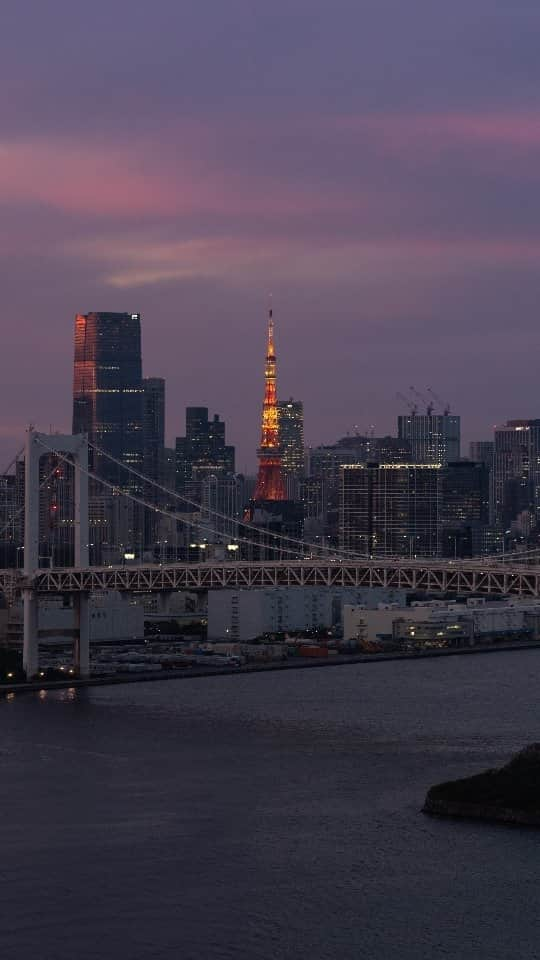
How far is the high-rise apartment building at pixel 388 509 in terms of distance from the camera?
231 feet

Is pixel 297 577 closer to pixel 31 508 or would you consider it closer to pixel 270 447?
pixel 31 508

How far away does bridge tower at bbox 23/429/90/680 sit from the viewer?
2848 cm

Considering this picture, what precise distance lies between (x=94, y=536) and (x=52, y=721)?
39.3 meters

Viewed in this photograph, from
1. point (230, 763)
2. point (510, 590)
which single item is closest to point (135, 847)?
point (230, 763)

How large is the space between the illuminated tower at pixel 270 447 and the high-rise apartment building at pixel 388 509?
287 centimetres

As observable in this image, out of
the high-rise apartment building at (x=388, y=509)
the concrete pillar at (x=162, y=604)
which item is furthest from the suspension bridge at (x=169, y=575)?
the high-rise apartment building at (x=388, y=509)

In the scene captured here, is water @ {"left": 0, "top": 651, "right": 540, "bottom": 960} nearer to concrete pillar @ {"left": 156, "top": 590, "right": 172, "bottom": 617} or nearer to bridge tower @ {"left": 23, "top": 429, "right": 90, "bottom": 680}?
bridge tower @ {"left": 23, "top": 429, "right": 90, "bottom": 680}

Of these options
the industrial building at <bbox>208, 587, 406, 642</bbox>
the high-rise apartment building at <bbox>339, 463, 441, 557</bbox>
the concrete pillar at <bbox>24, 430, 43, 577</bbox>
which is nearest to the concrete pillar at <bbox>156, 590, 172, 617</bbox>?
the industrial building at <bbox>208, 587, 406, 642</bbox>

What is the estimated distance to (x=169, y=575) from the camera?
93.6 feet

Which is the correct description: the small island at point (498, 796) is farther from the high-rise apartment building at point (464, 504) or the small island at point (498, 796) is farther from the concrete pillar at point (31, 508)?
the high-rise apartment building at point (464, 504)

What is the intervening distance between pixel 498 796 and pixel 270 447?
56017 millimetres

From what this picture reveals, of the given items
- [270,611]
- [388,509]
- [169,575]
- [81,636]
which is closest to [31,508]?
[81,636]

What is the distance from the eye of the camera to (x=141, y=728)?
73.5ft

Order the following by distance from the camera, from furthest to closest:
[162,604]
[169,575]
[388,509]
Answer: [388,509] → [162,604] → [169,575]
